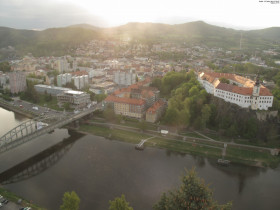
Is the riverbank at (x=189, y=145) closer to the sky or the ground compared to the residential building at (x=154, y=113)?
closer to the ground

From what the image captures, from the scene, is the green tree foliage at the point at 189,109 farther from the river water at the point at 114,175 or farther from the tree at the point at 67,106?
the tree at the point at 67,106

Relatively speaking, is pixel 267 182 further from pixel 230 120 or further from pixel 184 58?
pixel 184 58

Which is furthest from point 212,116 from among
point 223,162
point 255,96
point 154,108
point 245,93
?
point 223,162

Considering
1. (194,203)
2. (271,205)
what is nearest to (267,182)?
(271,205)

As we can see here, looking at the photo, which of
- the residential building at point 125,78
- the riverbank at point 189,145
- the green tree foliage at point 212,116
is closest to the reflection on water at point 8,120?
the riverbank at point 189,145

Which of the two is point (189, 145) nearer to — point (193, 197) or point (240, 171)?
point (240, 171)

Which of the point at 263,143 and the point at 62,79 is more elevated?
the point at 62,79
